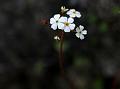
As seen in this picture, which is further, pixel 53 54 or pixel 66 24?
pixel 53 54

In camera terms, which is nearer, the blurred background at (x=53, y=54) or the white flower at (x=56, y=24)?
the white flower at (x=56, y=24)

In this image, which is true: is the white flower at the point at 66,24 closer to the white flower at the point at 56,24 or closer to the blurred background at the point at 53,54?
the white flower at the point at 56,24

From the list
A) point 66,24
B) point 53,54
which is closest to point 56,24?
point 66,24

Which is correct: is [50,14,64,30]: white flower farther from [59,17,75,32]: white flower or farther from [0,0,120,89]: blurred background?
[0,0,120,89]: blurred background

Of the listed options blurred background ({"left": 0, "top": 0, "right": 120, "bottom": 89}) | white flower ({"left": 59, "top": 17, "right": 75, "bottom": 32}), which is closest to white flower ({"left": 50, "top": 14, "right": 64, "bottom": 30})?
white flower ({"left": 59, "top": 17, "right": 75, "bottom": 32})

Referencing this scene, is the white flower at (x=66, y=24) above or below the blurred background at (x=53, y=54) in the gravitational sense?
above

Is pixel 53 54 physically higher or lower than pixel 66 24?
lower

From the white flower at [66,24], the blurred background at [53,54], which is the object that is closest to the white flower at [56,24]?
the white flower at [66,24]

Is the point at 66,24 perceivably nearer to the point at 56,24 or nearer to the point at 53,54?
the point at 56,24

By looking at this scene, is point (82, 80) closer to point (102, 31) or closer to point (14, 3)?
point (102, 31)
